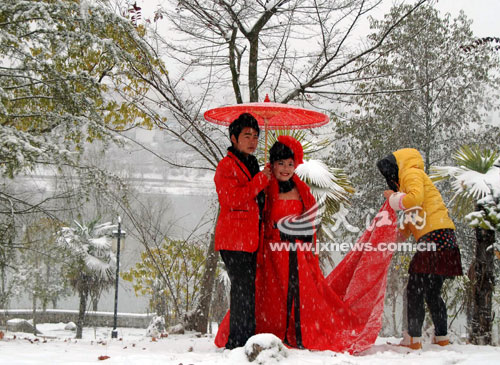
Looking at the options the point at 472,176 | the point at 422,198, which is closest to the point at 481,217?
the point at 472,176

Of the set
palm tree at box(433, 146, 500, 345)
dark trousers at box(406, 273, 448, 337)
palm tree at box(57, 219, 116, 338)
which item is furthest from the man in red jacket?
palm tree at box(57, 219, 116, 338)

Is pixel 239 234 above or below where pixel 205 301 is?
above

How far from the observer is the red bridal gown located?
3.96 meters

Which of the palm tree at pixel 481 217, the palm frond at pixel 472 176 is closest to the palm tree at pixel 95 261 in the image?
the palm frond at pixel 472 176

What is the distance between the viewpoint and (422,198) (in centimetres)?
380

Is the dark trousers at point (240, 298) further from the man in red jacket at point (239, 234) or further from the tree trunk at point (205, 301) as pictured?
the tree trunk at point (205, 301)

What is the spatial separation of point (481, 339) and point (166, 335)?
3.99 m

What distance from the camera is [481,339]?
4.69 m

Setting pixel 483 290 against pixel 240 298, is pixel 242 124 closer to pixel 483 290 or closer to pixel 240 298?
pixel 240 298

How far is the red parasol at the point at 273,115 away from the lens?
4.34 m

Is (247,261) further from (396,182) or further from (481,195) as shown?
(481,195)

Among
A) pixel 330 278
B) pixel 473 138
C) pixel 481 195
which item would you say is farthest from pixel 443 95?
pixel 330 278

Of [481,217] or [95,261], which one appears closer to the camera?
[481,217]

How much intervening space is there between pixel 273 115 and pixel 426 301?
86.5 inches
